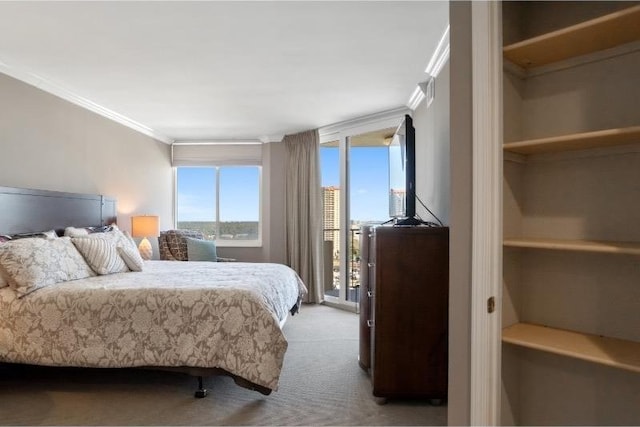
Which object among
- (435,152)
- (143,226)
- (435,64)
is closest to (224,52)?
(435,64)

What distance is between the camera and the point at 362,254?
10.2 ft

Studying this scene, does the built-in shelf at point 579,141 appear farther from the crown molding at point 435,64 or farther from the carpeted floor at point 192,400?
the carpeted floor at point 192,400

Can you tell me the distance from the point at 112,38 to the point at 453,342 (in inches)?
113

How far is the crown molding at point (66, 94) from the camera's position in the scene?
3.15 metres

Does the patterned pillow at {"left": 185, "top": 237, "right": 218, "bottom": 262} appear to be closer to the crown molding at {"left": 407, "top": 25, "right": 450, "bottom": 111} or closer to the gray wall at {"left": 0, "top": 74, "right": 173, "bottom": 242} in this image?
the gray wall at {"left": 0, "top": 74, "right": 173, "bottom": 242}

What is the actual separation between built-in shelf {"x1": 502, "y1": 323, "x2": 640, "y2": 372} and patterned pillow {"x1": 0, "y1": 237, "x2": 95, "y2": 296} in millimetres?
2877

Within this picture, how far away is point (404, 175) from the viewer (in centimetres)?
299

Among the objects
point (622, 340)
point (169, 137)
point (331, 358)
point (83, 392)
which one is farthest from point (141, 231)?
point (622, 340)

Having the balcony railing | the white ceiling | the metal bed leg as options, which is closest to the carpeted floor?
the metal bed leg

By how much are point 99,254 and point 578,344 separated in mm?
3342

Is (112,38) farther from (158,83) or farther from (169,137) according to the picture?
(169,137)

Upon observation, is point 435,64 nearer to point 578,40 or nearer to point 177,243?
point 578,40

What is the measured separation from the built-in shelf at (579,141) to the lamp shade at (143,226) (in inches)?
170

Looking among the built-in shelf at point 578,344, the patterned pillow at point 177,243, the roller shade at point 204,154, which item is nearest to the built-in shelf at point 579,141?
the built-in shelf at point 578,344
